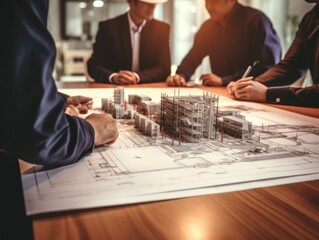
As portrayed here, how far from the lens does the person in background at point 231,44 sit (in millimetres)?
2379

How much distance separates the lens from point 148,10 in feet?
8.46

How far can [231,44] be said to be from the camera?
259 centimetres

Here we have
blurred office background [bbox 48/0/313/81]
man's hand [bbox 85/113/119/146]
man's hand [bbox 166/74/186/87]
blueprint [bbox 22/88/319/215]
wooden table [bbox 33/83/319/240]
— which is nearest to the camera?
wooden table [bbox 33/83/319/240]

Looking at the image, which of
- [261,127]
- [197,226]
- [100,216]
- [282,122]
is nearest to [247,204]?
[197,226]

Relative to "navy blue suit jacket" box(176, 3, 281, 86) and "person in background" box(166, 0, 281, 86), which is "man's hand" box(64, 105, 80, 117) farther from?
"navy blue suit jacket" box(176, 3, 281, 86)

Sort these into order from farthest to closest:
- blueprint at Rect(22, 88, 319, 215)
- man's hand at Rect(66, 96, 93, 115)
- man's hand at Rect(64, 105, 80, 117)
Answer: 1. man's hand at Rect(66, 96, 93, 115)
2. man's hand at Rect(64, 105, 80, 117)
3. blueprint at Rect(22, 88, 319, 215)

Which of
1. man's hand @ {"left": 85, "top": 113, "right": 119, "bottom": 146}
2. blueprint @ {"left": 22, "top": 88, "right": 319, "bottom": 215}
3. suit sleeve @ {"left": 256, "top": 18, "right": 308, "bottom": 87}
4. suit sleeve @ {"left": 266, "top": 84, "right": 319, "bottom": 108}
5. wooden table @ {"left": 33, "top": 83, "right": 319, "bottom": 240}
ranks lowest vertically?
wooden table @ {"left": 33, "top": 83, "right": 319, "bottom": 240}

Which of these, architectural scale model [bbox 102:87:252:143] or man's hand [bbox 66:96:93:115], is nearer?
architectural scale model [bbox 102:87:252:143]

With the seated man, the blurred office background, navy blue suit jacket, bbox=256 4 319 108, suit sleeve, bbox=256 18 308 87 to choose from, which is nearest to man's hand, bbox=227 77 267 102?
navy blue suit jacket, bbox=256 4 319 108

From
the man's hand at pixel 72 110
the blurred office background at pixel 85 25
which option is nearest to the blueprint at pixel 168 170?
the man's hand at pixel 72 110

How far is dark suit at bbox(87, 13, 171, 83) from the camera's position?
2.66 m

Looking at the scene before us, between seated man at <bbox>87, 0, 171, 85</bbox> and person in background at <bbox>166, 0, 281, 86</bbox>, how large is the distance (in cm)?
23

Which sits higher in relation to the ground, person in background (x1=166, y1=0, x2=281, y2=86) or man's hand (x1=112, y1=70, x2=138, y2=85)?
person in background (x1=166, y1=0, x2=281, y2=86)

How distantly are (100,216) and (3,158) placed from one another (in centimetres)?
45
